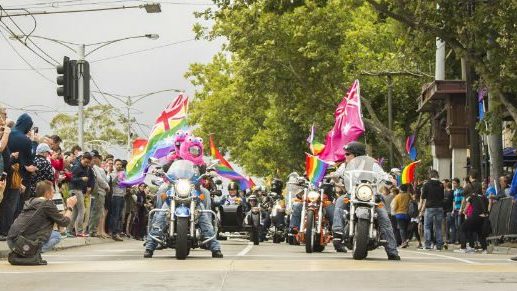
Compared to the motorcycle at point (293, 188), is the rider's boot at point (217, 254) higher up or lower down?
lower down

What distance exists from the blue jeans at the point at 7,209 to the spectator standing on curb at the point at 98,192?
7.45 m

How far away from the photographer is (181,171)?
18.0 metres

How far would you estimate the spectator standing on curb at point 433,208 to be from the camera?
28.9m

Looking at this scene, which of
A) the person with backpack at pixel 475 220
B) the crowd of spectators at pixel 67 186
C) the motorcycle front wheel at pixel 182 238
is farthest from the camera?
the person with backpack at pixel 475 220

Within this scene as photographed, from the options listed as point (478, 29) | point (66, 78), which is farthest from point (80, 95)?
point (478, 29)

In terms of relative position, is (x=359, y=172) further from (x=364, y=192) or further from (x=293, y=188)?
(x=293, y=188)

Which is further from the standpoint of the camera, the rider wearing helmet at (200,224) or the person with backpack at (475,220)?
the person with backpack at (475,220)

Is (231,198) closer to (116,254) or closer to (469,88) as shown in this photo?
(469,88)

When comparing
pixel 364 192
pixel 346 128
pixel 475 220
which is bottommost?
pixel 475 220

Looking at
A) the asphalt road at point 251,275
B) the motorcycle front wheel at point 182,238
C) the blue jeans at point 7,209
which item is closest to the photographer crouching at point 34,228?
the asphalt road at point 251,275

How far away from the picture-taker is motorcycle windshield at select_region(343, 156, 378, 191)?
17906 millimetres

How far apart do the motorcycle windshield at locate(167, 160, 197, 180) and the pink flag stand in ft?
44.2

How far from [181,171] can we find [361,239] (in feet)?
8.86

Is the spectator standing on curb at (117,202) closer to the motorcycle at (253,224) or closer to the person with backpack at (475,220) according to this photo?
the motorcycle at (253,224)
